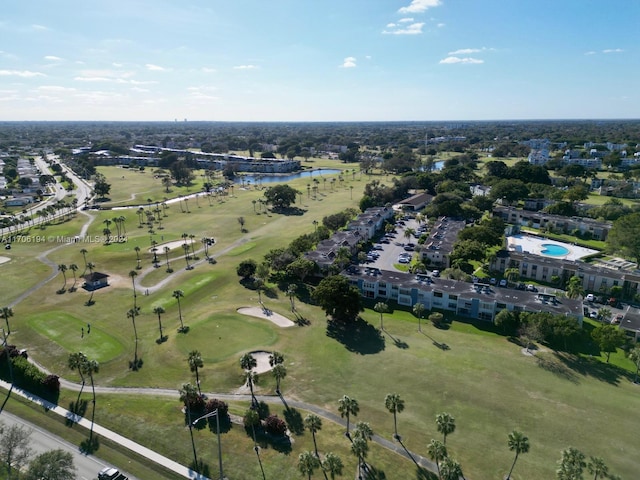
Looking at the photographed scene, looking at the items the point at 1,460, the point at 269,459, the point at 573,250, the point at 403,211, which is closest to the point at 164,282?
the point at 1,460

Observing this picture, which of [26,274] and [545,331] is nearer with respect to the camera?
[545,331]

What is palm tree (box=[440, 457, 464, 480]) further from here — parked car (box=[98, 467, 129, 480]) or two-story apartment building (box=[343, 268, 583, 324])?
two-story apartment building (box=[343, 268, 583, 324])

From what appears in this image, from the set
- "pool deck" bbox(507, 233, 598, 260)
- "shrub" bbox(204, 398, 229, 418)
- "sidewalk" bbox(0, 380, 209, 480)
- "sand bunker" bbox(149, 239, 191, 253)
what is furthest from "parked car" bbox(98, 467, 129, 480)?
"pool deck" bbox(507, 233, 598, 260)

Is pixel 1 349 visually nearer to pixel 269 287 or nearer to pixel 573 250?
pixel 269 287

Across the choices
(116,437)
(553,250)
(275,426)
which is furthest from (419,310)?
(553,250)

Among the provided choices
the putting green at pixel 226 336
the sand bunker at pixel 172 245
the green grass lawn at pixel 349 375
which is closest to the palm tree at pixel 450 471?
the green grass lawn at pixel 349 375

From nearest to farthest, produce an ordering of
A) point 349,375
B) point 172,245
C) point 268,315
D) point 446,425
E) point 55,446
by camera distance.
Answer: point 446,425
point 55,446
point 349,375
point 268,315
point 172,245

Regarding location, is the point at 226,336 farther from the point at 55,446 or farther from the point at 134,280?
the point at 134,280
